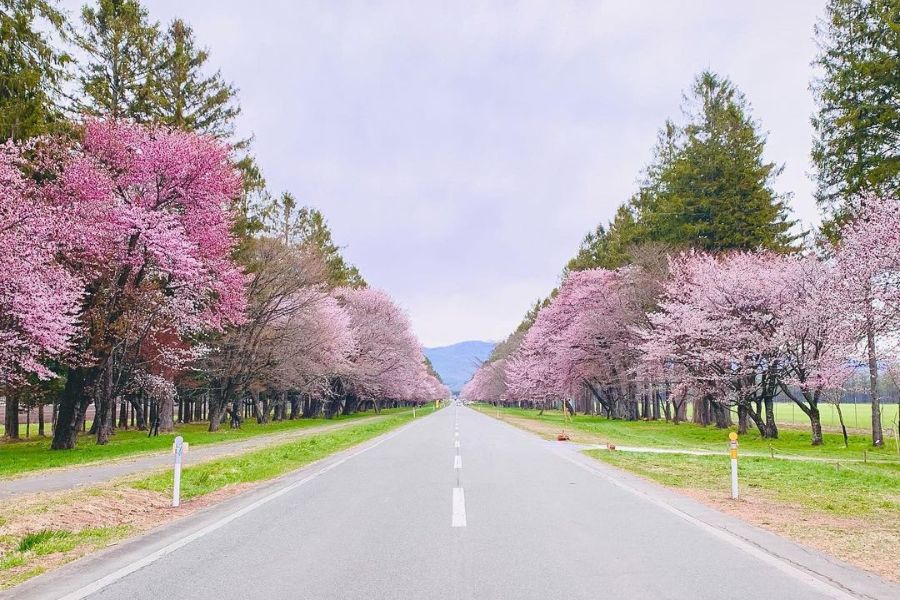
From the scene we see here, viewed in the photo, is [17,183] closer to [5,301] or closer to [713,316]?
[5,301]

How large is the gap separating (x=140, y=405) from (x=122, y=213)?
3230cm

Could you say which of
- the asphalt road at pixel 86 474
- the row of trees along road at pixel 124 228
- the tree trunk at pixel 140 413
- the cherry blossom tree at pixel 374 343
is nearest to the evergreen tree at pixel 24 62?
the row of trees along road at pixel 124 228

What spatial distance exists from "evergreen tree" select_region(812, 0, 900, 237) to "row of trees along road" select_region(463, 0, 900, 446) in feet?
0.18

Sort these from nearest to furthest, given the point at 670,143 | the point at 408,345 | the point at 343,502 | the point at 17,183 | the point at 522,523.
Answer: the point at 522,523
the point at 343,502
the point at 17,183
the point at 670,143
the point at 408,345

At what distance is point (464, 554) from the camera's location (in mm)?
6000

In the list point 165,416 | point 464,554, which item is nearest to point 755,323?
point 464,554

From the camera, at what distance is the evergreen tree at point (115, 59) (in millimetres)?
24781

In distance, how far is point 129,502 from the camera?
31.4 feet

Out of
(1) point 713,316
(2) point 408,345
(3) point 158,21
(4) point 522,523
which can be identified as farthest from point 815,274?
(2) point 408,345

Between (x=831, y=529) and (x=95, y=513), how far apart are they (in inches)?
395

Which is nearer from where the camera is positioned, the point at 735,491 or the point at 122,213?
the point at 735,491

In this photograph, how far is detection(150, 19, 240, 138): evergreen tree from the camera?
2692cm

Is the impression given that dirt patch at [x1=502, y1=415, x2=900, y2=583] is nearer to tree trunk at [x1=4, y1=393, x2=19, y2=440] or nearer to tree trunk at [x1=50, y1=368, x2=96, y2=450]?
tree trunk at [x1=50, y1=368, x2=96, y2=450]

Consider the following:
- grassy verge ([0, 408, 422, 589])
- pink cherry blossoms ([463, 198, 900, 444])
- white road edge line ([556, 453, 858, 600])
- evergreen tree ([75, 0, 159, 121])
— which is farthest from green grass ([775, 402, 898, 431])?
evergreen tree ([75, 0, 159, 121])
